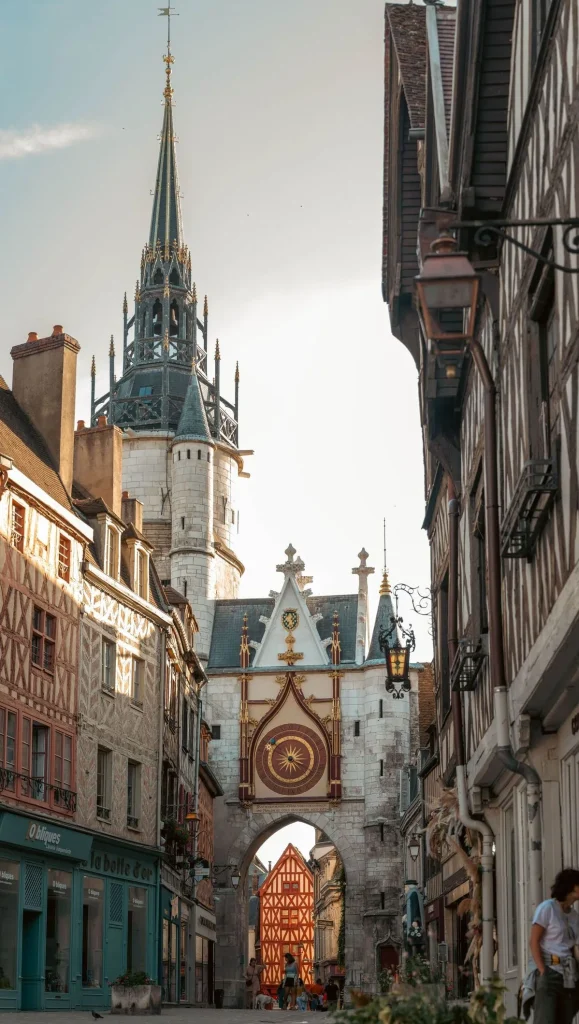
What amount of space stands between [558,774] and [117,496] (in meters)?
18.0

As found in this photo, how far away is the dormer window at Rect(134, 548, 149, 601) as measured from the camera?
26203 mm

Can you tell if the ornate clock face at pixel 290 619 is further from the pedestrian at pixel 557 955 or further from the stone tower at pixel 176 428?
the pedestrian at pixel 557 955

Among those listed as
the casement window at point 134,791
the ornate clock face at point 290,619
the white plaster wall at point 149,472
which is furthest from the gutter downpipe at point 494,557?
the white plaster wall at point 149,472

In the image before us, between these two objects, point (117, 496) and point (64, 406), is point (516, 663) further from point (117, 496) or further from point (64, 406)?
point (117, 496)

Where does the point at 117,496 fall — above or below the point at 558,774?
above

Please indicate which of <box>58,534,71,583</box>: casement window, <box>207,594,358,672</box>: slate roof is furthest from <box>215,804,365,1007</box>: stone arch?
<box>58,534,71,583</box>: casement window

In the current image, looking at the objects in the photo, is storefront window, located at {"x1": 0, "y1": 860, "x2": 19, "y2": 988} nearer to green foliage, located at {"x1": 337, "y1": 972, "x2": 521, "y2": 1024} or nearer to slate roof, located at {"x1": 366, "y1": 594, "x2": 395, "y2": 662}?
green foliage, located at {"x1": 337, "y1": 972, "x2": 521, "y2": 1024}

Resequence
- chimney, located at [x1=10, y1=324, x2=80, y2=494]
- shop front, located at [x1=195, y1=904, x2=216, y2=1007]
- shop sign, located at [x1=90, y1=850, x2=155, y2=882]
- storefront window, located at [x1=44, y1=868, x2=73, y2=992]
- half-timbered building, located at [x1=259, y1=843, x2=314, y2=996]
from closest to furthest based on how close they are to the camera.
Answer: storefront window, located at [x1=44, y1=868, x2=73, y2=992] < shop sign, located at [x1=90, y1=850, x2=155, y2=882] < chimney, located at [x1=10, y1=324, x2=80, y2=494] < shop front, located at [x1=195, y1=904, x2=216, y2=1007] < half-timbered building, located at [x1=259, y1=843, x2=314, y2=996]

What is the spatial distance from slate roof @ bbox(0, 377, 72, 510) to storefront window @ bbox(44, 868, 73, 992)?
Result: 544 centimetres

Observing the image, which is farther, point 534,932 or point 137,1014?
point 137,1014

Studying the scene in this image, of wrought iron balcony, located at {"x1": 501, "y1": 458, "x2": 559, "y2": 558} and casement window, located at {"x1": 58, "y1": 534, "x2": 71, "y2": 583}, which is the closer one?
wrought iron balcony, located at {"x1": 501, "y1": 458, "x2": 559, "y2": 558}

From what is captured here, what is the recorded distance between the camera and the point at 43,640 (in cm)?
2136

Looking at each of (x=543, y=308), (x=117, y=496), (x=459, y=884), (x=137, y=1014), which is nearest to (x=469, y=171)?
(x=543, y=308)

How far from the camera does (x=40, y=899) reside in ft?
68.6
